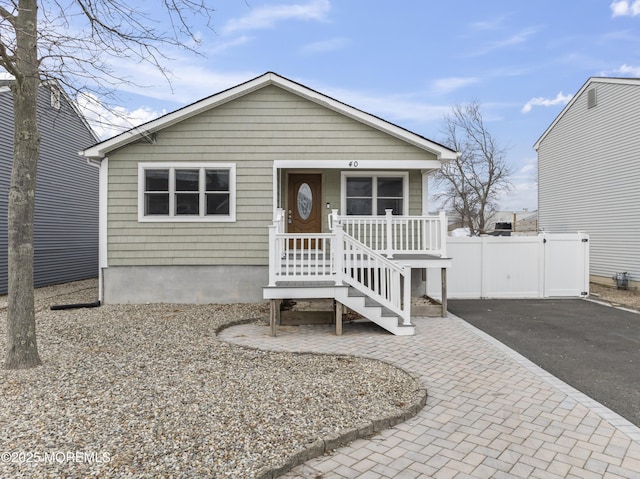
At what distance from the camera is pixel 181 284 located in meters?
9.04

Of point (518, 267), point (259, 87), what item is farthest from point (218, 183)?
point (518, 267)

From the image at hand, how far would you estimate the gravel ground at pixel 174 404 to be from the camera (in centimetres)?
259

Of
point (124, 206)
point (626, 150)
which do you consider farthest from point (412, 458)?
point (626, 150)

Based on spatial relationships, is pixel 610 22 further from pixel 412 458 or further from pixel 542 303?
pixel 412 458

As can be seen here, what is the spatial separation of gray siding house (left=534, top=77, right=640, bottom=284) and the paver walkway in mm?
9757

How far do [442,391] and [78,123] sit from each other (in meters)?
16.0

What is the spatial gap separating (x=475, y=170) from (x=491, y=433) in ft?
79.0

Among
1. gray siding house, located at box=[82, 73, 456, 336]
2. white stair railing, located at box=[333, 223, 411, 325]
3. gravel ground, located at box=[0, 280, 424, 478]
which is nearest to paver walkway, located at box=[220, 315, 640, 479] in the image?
gravel ground, located at box=[0, 280, 424, 478]

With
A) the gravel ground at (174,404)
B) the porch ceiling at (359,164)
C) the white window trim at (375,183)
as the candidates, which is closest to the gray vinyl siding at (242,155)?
the porch ceiling at (359,164)

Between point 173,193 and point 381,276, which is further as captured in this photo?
point 173,193

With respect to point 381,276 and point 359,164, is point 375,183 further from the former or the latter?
point 381,276

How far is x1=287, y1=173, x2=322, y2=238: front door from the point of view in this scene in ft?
32.0

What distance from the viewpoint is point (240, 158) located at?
9031 mm

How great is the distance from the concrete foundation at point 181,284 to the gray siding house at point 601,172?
37.1ft
